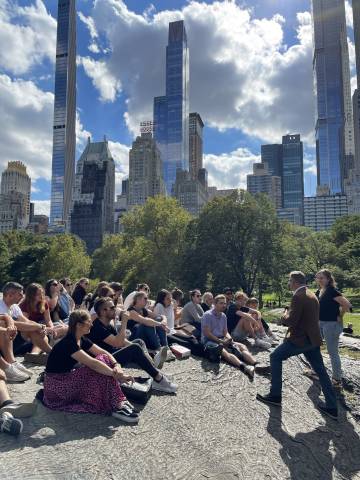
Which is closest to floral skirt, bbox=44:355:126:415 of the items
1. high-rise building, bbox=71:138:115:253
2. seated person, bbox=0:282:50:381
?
seated person, bbox=0:282:50:381

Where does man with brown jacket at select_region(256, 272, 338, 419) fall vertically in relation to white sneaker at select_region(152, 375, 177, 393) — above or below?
above

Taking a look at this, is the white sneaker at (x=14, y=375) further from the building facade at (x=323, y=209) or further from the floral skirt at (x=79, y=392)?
the building facade at (x=323, y=209)

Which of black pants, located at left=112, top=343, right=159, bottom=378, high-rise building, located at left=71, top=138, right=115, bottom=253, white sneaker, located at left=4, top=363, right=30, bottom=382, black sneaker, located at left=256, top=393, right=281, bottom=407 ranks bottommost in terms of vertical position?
black sneaker, located at left=256, top=393, right=281, bottom=407

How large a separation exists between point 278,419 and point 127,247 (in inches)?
1432

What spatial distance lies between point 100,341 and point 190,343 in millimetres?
2920

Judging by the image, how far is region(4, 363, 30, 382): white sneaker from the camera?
19.2 ft

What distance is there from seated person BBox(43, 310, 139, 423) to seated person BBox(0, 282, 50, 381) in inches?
45.0

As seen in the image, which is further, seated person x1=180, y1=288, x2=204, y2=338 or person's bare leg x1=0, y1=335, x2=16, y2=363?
seated person x1=180, y1=288, x2=204, y2=338

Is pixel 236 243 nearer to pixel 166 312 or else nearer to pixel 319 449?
pixel 166 312

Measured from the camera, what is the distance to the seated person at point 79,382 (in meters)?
4.93

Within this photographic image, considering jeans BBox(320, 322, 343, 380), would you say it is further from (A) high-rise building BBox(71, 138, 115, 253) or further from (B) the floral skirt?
(A) high-rise building BBox(71, 138, 115, 253)

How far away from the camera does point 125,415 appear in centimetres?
502

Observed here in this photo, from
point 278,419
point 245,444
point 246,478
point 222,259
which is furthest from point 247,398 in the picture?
point 222,259

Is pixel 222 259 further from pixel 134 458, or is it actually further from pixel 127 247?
pixel 134 458
